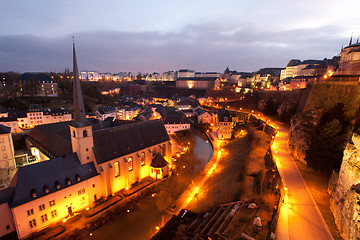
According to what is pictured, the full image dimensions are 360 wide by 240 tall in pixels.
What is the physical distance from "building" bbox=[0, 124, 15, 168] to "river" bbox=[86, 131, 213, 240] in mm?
22869

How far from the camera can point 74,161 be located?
2456 centimetres

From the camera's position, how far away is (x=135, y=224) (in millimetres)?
23375

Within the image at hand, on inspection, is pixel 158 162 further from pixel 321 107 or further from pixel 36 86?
pixel 36 86

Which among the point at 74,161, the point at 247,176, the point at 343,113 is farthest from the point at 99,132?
the point at 343,113

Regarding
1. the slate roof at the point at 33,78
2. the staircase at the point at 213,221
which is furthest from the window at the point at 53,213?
the slate roof at the point at 33,78

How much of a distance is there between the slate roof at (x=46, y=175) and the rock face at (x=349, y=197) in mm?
28408

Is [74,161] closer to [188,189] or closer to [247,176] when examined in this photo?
[188,189]

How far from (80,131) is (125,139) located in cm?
770

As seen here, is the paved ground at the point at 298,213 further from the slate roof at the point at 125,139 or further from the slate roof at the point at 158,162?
the slate roof at the point at 125,139

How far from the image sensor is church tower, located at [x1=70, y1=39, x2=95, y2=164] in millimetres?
22653

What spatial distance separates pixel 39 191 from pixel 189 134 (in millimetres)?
43361

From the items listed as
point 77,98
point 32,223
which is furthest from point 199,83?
point 32,223

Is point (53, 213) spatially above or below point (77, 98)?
below

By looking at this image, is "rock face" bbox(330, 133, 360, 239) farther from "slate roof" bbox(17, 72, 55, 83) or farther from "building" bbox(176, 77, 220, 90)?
"building" bbox(176, 77, 220, 90)
